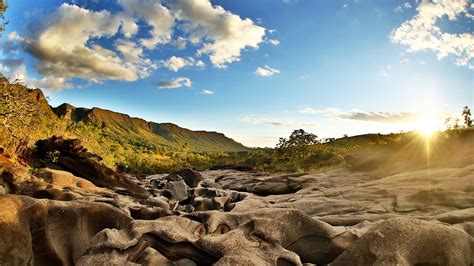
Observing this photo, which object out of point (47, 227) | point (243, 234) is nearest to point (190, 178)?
point (47, 227)

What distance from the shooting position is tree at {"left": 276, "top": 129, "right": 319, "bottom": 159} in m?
79.7

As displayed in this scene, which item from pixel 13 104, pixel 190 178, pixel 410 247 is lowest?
pixel 190 178

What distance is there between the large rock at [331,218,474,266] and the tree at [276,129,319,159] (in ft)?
231

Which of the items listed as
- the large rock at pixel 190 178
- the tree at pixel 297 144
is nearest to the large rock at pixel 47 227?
the large rock at pixel 190 178

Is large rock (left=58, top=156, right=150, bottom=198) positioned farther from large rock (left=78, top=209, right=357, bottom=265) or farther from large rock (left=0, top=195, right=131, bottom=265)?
large rock (left=78, top=209, right=357, bottom=265)

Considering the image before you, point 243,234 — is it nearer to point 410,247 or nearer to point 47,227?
point 410,247

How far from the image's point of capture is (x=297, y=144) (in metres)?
82.2

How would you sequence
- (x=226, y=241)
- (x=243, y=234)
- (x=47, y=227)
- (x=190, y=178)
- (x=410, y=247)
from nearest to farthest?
(x=410, y=247), (x=226, y=241), (x=243, y=234), (x=47, y=227), (x=190, y=178)

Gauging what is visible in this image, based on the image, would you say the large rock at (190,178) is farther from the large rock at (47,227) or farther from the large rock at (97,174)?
the large rock at (47,227)

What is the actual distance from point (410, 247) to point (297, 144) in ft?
249

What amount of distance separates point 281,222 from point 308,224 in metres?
0.77

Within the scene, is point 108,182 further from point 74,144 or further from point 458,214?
point 458,214

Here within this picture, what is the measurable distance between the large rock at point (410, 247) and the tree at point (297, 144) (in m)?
70.5

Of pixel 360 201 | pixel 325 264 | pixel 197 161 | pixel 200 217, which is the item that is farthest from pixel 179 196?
pixel 197 161
